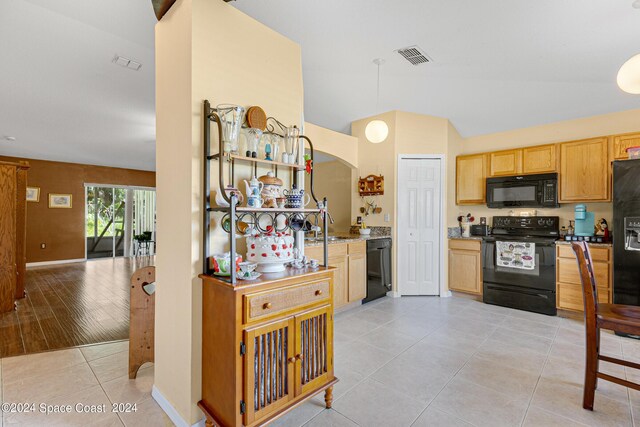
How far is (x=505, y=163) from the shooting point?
4.41 m

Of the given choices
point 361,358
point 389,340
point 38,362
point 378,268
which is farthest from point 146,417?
point 378,268

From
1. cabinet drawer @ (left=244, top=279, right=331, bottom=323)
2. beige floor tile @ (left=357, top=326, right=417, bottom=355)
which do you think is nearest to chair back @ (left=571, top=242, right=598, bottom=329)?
beige floor tile @ (left=357, top=326, right=417, bottom=355)

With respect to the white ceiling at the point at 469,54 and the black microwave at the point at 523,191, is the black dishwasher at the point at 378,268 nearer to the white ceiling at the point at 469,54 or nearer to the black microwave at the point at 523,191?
the black microwave at the point at 523,191

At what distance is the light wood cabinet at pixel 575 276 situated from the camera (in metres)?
3.38

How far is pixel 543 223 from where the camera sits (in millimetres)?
4168

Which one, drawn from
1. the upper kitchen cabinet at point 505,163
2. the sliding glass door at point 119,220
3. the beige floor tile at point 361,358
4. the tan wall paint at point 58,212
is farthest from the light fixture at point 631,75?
the tan wall paint at point 58,212

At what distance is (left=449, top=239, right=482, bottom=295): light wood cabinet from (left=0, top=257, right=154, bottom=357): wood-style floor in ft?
14.0

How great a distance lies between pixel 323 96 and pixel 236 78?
248 centimetres

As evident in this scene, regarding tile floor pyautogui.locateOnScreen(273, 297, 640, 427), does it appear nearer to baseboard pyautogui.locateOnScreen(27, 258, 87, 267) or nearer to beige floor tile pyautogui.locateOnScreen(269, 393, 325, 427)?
beige floor tile pyautogui.locateOnScreen(269, 393, 325, 427)

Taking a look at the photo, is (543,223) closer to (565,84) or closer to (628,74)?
(565,84)

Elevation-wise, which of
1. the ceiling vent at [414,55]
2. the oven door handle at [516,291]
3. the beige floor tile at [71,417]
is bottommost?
the beige floor tile at [71,417]

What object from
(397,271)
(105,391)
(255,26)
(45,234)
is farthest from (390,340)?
(45,234)

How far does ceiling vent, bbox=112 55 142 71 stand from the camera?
10.3ft

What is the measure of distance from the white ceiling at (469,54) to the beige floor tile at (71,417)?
3074 millimetres
